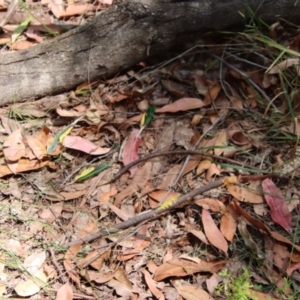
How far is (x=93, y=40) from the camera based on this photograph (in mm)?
2389

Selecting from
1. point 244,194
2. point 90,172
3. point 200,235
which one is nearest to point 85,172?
point 90,172

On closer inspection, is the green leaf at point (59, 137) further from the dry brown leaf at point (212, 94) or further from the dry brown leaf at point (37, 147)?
the dry brown leaf at point (212, 94)

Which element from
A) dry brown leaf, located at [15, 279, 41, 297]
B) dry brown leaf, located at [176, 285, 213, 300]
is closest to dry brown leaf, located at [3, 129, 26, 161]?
dry brown leaf, located at [15, 279, 41, 297]

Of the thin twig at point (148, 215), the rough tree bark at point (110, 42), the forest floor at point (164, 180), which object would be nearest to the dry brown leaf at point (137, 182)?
the forest floor at point (164, 180)

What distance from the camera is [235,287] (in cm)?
187

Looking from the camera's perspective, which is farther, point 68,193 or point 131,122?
point 131,122

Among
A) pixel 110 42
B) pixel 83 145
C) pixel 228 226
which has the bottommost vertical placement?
pixel 228 226

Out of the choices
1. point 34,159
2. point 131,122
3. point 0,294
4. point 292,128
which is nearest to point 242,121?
point 292,128

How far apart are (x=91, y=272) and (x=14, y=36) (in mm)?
1424

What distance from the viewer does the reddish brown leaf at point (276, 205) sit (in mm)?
2049

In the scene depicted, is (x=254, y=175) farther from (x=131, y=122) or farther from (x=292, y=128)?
(x=131, y=122)

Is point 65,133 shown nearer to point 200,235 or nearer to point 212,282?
point 200,235

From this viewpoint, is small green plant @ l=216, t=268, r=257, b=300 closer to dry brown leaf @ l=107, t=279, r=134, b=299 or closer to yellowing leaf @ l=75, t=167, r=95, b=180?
dry brown leaf @ l=107, t=279, r=134, b=299

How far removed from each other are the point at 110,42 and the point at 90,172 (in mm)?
650
